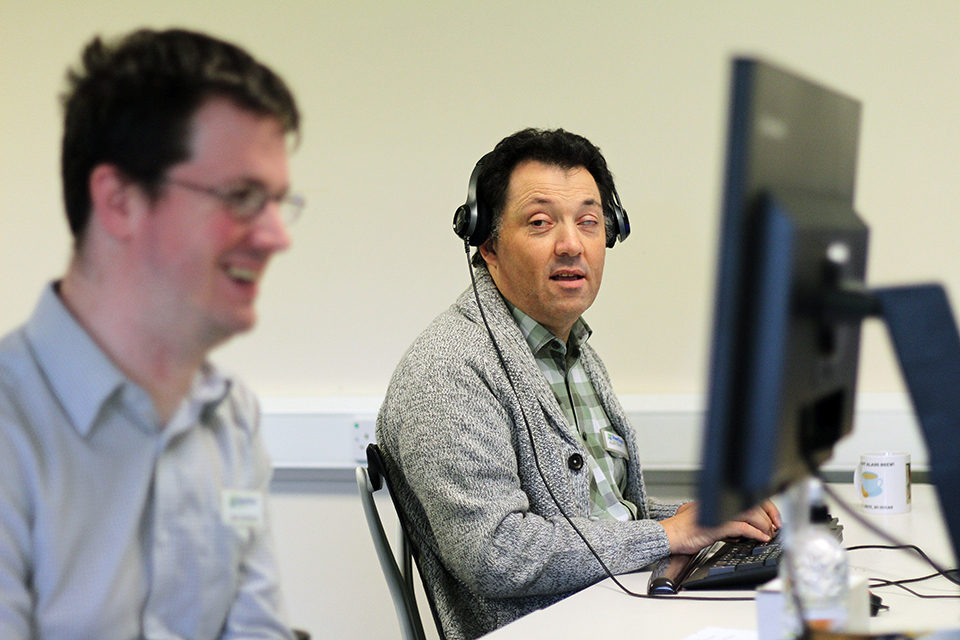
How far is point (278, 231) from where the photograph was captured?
27.7 inches

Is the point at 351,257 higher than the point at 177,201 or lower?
lower

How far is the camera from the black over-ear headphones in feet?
5.66

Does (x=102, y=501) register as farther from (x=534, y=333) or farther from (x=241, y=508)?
(x=534, y=333)

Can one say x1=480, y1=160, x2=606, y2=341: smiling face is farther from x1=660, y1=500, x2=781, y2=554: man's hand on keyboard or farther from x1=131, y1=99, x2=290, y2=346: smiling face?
x1=131, y1=99, x2=290, y2=346: smiling face

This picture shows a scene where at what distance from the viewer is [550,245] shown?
5.84ft

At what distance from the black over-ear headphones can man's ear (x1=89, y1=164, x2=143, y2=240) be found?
42.2 inches

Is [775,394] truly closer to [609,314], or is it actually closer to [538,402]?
[538,402]

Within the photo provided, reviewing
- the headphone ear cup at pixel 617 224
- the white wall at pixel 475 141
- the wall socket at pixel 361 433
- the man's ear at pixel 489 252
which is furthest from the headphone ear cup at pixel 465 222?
the wall socket at pixel 361 433

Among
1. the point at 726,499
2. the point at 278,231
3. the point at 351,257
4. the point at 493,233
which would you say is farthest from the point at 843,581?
the point at 351,257

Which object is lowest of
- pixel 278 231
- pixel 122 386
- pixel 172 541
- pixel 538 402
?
pixel 538 402

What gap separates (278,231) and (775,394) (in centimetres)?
37

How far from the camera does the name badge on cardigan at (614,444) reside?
179 centimetres

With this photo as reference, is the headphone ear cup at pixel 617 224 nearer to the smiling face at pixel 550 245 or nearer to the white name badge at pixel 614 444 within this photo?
the smiling face at pixel 550 245

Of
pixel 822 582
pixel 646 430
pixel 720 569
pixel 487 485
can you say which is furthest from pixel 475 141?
pixel 822 582
